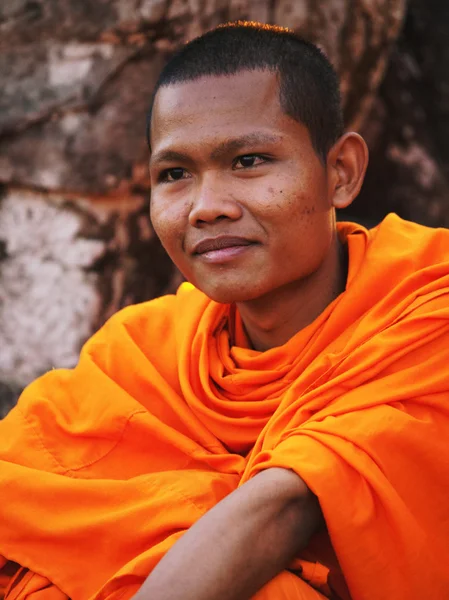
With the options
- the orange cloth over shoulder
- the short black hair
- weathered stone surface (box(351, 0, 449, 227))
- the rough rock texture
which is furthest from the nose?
weathered stone surface (box(351, 0, 449, 227))

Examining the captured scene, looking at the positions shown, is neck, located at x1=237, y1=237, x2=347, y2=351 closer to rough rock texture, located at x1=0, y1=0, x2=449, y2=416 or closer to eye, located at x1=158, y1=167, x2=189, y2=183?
eye, located at x1=158, y1=167, x2=189, y2=183

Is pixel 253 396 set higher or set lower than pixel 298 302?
lower

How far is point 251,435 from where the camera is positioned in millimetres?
2824

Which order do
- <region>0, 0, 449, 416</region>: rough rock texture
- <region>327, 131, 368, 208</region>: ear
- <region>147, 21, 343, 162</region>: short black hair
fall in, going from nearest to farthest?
<region>147, 21, 343, 162</region>: short black hair < <region>327, 131, 368, 208</region>: ear < <region>0, 0, 449, 416</region>: rough rock texture

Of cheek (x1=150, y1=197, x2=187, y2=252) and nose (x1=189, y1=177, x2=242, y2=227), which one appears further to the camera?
cheek (x1=150, y1=197, x2=187, y2=252)

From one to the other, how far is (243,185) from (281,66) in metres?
0.40

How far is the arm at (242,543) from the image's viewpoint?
219 centimetres

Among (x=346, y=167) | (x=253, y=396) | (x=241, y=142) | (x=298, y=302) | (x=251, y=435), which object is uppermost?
(x=241, y=142)

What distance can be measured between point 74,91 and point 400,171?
2.03m

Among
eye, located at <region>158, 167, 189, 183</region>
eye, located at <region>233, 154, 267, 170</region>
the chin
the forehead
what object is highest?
the forehead

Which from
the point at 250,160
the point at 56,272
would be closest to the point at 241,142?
the point at 250,160

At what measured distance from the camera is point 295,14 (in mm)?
4719

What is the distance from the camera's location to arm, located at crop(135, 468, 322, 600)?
219cm

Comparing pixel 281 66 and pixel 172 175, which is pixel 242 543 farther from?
pixel 281 66
